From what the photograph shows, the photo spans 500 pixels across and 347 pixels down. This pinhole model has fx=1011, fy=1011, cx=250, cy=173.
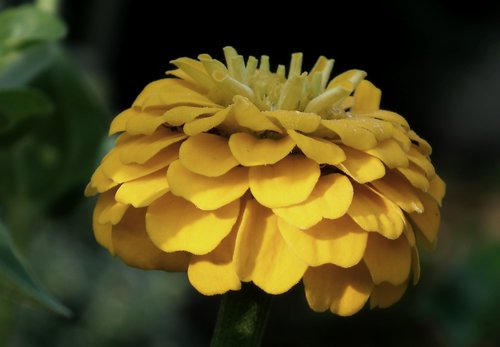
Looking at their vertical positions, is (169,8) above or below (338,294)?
below

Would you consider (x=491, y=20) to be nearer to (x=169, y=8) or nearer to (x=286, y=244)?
(x=169, y=8)

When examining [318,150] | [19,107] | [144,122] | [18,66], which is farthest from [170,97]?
[18,66]

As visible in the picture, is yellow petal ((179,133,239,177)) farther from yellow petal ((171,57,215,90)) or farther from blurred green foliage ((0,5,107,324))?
blurred green foliage ((0,5,107,324))

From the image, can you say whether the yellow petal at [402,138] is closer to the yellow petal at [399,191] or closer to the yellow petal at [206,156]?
the yellow petal at [399,191]

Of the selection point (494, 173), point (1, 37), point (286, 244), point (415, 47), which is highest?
point (286, 244)

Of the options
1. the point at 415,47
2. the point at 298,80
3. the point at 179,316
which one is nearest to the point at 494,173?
the point at 415,47
